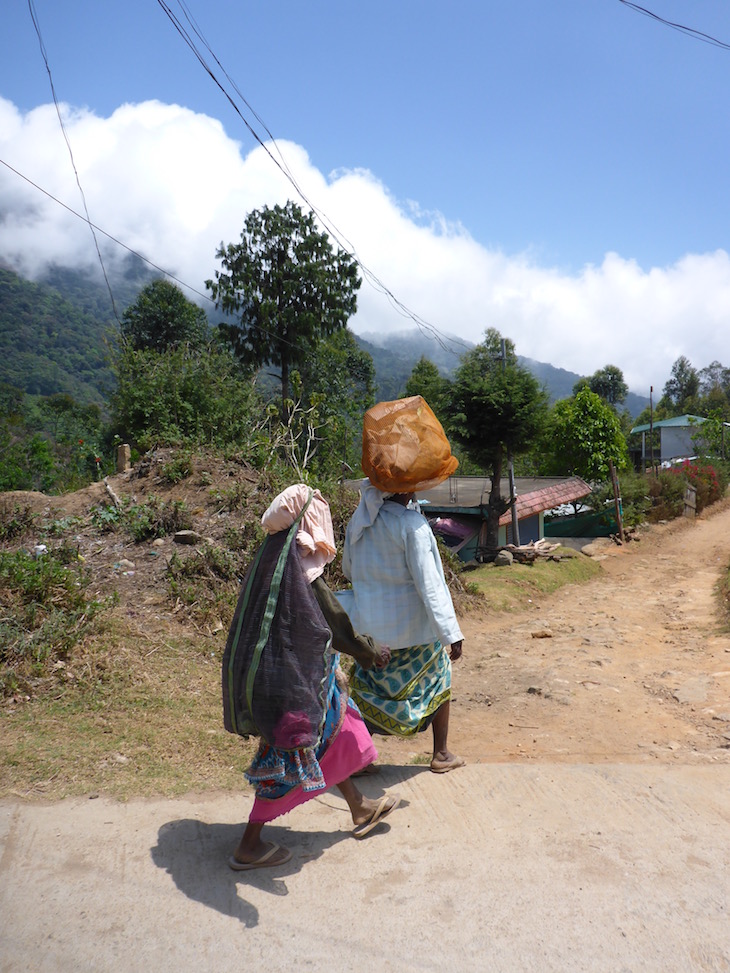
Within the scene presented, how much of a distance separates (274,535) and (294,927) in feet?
4.66

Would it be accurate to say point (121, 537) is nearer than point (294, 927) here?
No

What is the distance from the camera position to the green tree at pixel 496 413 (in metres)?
13.8

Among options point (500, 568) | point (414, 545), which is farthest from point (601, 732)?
point (500, 568)

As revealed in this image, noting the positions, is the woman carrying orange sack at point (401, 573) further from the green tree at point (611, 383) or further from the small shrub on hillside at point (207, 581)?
the green tree at point (611, 383)

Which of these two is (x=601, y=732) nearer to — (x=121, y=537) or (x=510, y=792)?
(x=510, y=792)

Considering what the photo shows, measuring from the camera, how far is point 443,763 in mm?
3936

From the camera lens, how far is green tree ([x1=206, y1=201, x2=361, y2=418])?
77.7 feet

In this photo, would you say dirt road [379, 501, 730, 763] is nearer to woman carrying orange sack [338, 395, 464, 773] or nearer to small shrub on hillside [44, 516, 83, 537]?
woman carrying orange sack [338, 395, 464, 773]

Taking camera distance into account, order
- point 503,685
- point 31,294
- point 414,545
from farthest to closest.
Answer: point 31,294 → point 503,685 → point 414,545

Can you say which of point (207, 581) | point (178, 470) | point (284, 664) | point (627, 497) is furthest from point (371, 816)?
point (627, 497)

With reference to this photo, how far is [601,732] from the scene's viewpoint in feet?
15.8

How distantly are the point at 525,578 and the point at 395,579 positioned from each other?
8.99m

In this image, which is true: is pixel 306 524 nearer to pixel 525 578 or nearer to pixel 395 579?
pixel 395 579

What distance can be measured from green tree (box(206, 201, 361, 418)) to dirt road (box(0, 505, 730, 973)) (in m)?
20.2
